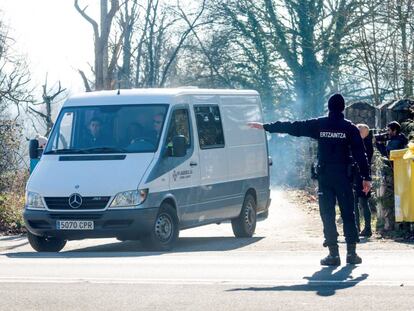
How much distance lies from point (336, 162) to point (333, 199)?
0.44m

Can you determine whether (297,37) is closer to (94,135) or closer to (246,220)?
(246,220)

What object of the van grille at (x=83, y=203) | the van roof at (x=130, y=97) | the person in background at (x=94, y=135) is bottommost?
the van grille at (x=83, y=203)

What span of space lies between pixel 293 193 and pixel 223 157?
1789 cm

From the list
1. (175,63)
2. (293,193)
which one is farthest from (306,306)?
(175,63)

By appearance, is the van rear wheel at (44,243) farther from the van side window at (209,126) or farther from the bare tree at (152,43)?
the bare tree at (152,43)

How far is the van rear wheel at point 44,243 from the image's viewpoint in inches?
648

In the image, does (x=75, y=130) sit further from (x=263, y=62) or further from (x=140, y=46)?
(x=140, y=46)

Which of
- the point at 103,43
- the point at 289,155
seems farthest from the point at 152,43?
the point at 103,43

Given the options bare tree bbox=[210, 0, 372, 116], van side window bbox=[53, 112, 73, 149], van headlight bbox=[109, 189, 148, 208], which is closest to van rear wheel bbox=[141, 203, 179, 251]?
van headlight bbox=[109, 189, 148, 208]

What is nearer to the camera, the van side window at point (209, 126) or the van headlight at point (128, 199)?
the van headlight at point (128, 199)

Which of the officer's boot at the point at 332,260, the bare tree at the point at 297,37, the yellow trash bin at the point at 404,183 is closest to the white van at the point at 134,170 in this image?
the yellow trash bin at the point at 404,183

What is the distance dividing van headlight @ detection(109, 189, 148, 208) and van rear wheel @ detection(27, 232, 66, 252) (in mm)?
1553

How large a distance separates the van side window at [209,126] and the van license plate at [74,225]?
8.31ft

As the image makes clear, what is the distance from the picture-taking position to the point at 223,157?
18.1 meters
